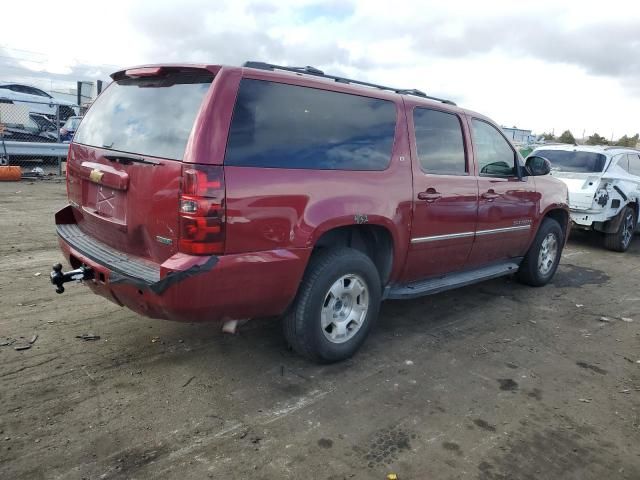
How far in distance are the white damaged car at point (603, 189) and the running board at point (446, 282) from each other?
3412mm

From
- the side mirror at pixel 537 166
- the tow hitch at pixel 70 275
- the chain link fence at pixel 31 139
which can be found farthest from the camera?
the chain link fence at pixel 31 139

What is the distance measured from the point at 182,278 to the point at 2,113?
13.7m

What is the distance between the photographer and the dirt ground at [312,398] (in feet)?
9.04

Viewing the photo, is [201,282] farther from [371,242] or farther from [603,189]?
[603,189]

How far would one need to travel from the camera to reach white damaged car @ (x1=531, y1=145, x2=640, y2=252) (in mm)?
8367

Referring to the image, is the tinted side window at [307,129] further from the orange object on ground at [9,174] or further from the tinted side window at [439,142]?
the orange object on ground at [9,174]

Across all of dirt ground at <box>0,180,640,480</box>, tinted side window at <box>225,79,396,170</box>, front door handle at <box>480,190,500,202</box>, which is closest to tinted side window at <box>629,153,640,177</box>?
dirt ground at <box>0,180,640,480</box>

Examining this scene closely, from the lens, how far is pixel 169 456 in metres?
2.72

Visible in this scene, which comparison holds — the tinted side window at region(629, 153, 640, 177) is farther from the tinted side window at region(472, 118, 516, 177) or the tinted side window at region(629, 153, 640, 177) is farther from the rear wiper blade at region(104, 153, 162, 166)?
the rear wiper blade at region(104, 153, 162, 166)

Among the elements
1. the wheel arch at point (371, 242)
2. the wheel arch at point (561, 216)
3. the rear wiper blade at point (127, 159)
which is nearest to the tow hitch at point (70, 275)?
the rear wiper blade at point (127, 159)

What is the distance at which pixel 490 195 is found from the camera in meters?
4.97

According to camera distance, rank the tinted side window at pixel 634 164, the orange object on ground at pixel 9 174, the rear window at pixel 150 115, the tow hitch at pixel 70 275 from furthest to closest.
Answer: the orange object on ground at pixel 9 174 → the tinted side window at pixel 634 164 → the tow hitch at pixel 70 275 → the rear window at pixel 150 115

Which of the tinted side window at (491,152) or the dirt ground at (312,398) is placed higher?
the tinted side window at (491,152)

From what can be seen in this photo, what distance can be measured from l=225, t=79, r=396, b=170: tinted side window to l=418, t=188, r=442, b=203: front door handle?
Answer: 0.44 metres
